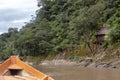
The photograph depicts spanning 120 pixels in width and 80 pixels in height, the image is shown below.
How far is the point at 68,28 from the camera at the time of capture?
46.1 metres

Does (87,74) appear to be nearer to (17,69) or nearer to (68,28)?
(17,69)

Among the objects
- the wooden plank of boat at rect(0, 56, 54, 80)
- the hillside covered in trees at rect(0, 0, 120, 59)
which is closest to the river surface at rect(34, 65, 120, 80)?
the wooden plank of boat at rect(0, 56, 54, 80)

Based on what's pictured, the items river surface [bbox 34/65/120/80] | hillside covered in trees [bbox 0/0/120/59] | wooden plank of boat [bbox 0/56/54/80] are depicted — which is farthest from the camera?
hillside covered in trees [bbox 0/0/120/59]

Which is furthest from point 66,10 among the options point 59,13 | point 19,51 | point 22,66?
point 22,66

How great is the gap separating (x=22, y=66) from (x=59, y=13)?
41618 millimetres

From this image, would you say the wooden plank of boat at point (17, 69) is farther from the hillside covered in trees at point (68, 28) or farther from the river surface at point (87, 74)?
the hillside covered in trees at point (68, 28)

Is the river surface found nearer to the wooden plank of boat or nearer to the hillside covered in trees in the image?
the wooden plank of boat

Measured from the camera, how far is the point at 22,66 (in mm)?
11984

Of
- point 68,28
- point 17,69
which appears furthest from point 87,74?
point 68,28

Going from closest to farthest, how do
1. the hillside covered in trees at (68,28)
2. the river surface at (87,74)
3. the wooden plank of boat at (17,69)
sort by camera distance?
1. the wooden plank of boat at (17,69)
2. the river surface at (87,74)
3. the hillside covered in trees at (68,28)

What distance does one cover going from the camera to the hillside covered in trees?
3694cm

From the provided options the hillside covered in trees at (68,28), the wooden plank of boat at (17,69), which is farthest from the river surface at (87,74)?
the hillside covered in trees at (68,28)

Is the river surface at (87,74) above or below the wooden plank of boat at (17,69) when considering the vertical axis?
below

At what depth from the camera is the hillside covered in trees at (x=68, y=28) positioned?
1454 inches
